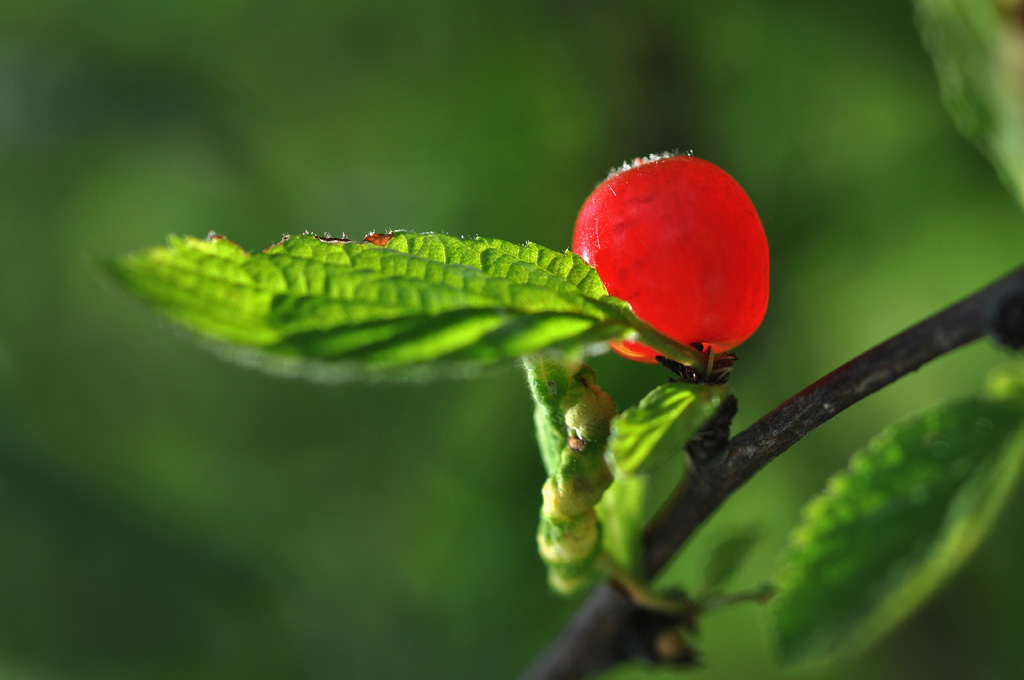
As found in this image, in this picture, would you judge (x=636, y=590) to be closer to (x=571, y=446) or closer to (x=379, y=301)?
(x=571, y=446)

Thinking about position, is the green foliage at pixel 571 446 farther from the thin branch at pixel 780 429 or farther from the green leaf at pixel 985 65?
the green leaf at pixel 985 65

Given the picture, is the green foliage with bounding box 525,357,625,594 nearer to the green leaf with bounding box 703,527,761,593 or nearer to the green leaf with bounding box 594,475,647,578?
the green leaf with bounding box 594,475,647,578

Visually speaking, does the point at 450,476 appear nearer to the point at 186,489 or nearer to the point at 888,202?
the point at 186,489

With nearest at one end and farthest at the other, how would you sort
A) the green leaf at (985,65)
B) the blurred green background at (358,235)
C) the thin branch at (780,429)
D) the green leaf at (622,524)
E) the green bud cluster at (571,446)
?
1. the green leaf at (985,65)
2. the thin branch at (780,429)
3. the green bud cluster at (571,446)
4. the green leaf at (622,524)
5. the blurred green background at (358,235)

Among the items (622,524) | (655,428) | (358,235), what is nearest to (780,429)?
(655,428)

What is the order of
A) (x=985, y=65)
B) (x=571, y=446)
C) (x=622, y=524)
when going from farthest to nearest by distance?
(x=622, y=524) → (x=571, y=446) → (x=985, y=65)

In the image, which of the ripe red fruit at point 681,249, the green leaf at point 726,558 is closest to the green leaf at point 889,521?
the ripe red fruit at point 681,249

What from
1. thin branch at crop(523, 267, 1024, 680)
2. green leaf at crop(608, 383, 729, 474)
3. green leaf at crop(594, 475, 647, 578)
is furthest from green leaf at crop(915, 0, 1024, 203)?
green leaf at crop(594, 475, 647, 578)
